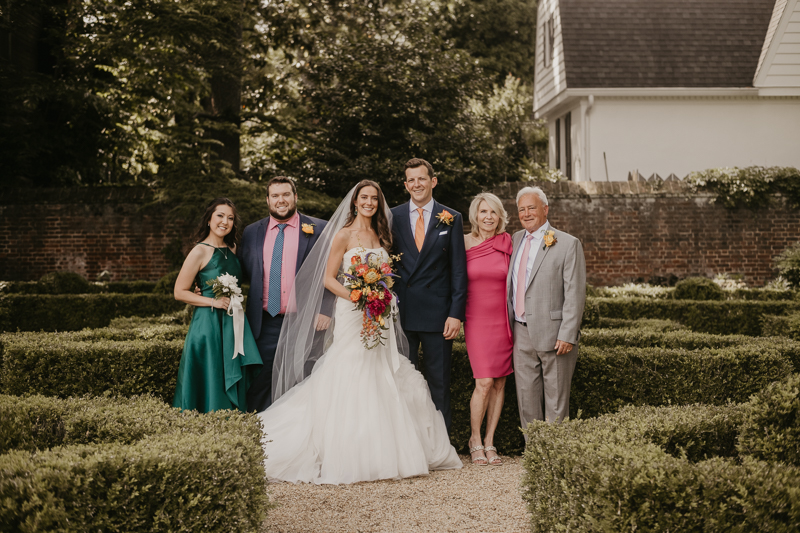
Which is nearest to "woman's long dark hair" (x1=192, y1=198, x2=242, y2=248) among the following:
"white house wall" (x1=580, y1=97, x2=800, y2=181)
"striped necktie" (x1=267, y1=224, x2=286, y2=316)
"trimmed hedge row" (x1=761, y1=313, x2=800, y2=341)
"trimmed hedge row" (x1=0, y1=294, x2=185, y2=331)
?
"striped necktie" (x1=267, y1=224, x2=286, y2=316)

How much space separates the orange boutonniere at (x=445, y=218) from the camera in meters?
5.09

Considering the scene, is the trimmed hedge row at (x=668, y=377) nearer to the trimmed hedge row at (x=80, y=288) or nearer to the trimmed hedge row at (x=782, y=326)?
the trimmed hedge row at (x=782, y=326)

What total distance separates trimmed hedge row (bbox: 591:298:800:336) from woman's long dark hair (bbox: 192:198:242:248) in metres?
5.61

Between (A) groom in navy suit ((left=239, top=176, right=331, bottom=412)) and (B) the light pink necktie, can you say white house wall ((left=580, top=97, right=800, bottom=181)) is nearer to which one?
(B) the light pink necktie

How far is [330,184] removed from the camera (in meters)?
13.1

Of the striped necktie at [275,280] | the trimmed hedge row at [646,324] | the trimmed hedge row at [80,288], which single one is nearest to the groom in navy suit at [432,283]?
the striped necktie at [275,280]

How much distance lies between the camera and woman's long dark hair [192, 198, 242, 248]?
518 centimetres

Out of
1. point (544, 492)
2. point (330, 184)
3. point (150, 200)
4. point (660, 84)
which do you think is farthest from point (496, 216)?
point (660, 84)

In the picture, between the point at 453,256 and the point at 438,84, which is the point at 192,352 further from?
the point at 438,84

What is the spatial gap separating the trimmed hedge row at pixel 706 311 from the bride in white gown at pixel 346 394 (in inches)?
199

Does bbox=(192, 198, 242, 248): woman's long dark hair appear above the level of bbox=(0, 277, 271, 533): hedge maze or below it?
above

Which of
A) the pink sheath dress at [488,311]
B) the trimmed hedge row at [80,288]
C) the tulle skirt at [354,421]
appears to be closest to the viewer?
the tulle skirt at [354,421]

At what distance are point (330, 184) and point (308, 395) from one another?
8671 mm

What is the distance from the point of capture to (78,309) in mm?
10492
